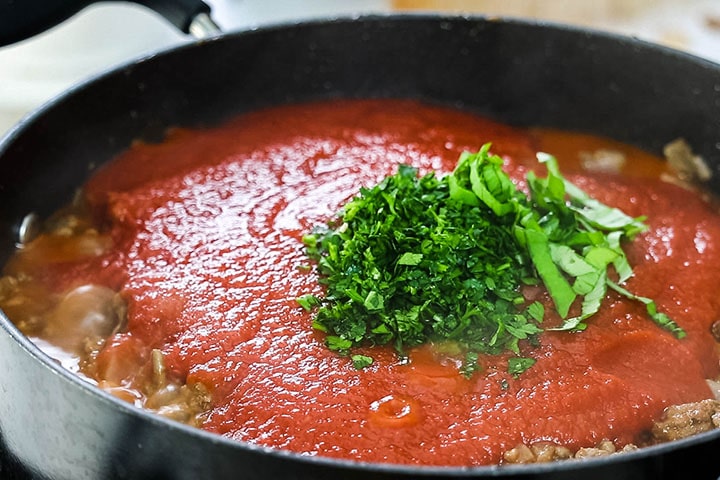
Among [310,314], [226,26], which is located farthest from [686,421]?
[226,26]

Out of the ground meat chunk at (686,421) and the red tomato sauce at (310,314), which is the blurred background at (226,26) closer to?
the red tomato sauce at (310,314)

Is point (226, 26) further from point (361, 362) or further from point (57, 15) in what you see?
point (361, 362)

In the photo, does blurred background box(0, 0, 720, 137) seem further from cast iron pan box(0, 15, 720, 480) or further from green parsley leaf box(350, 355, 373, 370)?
green parsley leaf box(350, 355, 373, 370)

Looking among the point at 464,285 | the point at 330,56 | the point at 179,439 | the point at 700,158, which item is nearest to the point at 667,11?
the point at 700,158

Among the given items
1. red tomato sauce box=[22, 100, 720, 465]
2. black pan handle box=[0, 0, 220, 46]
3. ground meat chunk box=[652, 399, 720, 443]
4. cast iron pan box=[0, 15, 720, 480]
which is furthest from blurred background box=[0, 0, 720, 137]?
ground meat chunk box=[652, 399, 720, 443]

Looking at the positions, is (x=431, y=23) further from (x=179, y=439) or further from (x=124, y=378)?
(x=179, y=439)
